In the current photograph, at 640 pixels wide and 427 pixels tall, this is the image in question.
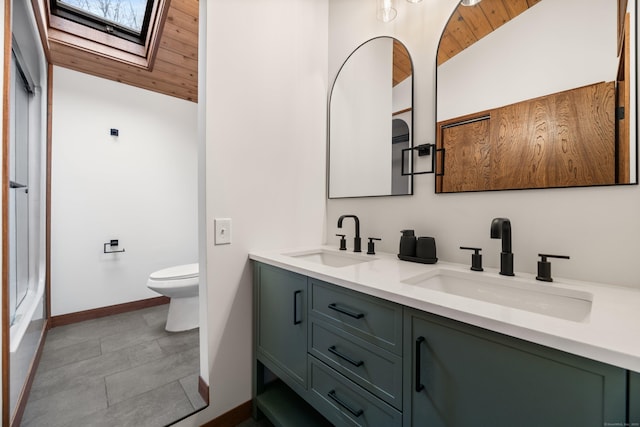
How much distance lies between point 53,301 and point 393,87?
3184 mm

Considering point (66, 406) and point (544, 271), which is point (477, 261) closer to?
point (544, 271)

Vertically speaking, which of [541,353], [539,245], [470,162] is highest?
[470,162]

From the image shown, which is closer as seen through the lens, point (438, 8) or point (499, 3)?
point (499, 3)

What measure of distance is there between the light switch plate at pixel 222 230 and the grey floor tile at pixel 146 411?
2.93ft

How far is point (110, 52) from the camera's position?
2291 mm

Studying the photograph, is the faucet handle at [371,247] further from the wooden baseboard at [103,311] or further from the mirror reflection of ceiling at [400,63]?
the wooden baseboard at [103,311]

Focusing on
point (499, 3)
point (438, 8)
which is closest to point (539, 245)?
point (499, 3)

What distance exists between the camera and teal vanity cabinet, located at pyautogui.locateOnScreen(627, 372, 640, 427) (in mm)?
460

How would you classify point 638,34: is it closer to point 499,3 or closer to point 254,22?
point 499,3

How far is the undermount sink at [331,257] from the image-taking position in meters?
1.46

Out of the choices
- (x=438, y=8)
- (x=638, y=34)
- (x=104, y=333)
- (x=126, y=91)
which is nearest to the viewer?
(x=638, y=34)

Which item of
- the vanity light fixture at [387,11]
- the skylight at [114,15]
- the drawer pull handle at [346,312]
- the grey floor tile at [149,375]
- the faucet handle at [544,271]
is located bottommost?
the grey floor tile at [149,375]

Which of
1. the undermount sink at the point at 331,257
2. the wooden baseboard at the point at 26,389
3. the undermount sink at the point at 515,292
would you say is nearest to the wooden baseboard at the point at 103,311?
the wooden baseboard at the point at 26,389

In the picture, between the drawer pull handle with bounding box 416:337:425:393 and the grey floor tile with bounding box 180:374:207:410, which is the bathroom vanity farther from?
the grey floor tile with bounding box 180:374:207:410
